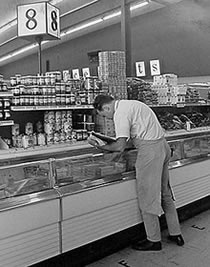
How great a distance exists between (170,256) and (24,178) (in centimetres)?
143

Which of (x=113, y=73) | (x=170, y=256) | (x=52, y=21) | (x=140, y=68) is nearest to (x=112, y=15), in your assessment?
(x=140, y=68)

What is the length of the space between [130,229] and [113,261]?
39cm

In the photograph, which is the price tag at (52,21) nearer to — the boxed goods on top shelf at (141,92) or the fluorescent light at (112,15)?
the boxed goods on top shelf at (141,92)

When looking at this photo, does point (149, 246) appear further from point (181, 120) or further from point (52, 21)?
point (52, 21)

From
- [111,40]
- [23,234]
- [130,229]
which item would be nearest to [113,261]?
[130,229]

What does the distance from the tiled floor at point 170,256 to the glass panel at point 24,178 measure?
82 cm

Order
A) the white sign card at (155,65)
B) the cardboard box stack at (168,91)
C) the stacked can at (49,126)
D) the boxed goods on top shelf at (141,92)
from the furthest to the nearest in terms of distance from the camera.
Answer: the white sign card at (155,65)
the cardboard box stack at (168,91)
the boxed goods on top shelf at (141,92)
the stacked can at (49,126)

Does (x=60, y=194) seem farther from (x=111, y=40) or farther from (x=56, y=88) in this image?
(x=111, y=40)

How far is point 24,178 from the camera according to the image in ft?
9.05

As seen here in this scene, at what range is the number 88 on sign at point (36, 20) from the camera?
4.38 metres

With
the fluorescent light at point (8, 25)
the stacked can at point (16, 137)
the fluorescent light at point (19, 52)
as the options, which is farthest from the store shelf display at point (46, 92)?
the fluorescent light at point (19, 52)

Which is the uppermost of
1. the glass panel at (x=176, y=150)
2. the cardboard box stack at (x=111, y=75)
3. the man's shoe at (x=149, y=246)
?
the cardboard box stack at (x=111, y=75)

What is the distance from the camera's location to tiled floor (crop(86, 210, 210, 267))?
3.06 metres

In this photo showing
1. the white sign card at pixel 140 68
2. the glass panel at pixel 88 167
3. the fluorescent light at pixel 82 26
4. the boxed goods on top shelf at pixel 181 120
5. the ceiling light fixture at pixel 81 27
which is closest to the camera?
the glass panel at pixel 88 167
